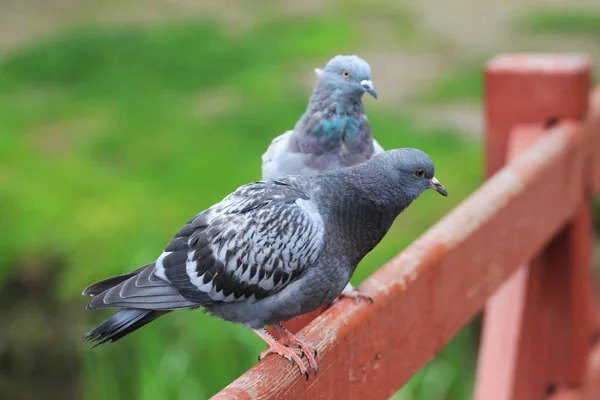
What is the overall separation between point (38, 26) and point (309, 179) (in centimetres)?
479

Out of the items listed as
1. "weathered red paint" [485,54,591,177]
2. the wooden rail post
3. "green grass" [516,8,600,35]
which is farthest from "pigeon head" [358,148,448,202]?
"green grass" [516,8,600,35]

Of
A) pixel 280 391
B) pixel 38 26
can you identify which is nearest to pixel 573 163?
pixel 280 391

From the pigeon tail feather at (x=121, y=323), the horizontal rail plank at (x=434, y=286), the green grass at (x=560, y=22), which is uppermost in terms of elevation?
the pigeon tail feather at (x=121, y=323)

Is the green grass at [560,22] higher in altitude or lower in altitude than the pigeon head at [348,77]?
lower

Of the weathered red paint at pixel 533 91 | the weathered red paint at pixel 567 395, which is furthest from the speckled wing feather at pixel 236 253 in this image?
the weathered red paint at pixel 567 395

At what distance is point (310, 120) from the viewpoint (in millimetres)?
2344

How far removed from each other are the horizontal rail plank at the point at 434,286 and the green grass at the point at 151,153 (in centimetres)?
93

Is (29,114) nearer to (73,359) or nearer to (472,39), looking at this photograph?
(73,359)

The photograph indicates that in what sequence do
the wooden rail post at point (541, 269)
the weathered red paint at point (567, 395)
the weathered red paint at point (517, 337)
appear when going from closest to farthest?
the weathered red paint at point (517, 337) < the wooden rail post at point (541, 269) < the weathered red paint at point (567, 395)

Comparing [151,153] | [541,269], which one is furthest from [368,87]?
[151,153]

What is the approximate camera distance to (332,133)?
2.30 meters

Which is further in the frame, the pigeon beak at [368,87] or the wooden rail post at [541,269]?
the wooden rail post at [541,269]

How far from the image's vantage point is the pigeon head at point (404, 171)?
1.87m

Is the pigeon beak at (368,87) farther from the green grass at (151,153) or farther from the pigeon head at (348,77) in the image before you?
the green grass at (151,153)
